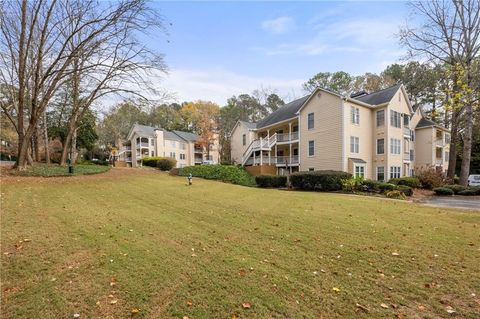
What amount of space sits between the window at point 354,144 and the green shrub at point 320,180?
5.00 m

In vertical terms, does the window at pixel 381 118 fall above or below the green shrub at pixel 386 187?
above

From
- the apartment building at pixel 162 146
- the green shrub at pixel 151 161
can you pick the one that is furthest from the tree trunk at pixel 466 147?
the apartment building at pixel 162 146

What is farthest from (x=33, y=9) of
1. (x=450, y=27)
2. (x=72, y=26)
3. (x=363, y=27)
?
(x=450, y=27)

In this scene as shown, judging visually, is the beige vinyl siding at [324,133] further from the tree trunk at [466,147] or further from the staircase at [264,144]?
the tree trunk at [466,147]

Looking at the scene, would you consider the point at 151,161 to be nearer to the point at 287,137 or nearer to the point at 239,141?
the point at 239,141

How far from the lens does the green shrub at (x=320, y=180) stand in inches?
679

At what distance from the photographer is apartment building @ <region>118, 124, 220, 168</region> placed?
46.8m

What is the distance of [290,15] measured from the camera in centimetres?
1217

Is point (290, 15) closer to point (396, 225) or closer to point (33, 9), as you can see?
point (396, 225)

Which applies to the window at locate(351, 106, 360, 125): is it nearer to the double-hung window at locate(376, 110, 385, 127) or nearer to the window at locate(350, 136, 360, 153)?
the window at locate(350, 136, 360, 153)

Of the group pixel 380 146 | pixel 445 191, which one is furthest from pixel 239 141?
pixel 445 191

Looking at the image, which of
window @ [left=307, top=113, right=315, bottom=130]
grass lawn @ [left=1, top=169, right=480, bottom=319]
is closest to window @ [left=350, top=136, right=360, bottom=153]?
window @ [left=307, top=113, right=315, bottom=130]

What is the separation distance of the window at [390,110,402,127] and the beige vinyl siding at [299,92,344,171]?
5538 mm

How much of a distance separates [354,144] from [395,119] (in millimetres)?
5166
